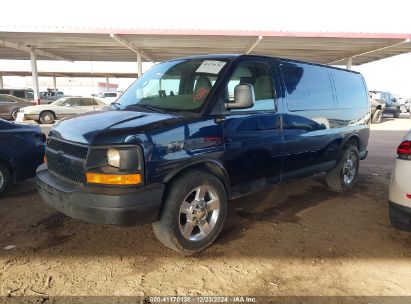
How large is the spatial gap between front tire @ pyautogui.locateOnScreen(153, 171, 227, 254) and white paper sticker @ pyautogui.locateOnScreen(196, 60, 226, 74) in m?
1.19

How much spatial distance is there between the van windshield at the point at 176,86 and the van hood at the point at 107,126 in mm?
330

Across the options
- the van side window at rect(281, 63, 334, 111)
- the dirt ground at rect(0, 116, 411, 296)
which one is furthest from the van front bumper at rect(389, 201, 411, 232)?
the van side window at rect(281, 63, 334, 111)

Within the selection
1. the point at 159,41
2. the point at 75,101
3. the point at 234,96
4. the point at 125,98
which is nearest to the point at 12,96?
the point at 75,101

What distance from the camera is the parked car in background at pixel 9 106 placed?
18.6 metres

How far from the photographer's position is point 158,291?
Answer: 9.28ft

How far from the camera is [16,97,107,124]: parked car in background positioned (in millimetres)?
16875

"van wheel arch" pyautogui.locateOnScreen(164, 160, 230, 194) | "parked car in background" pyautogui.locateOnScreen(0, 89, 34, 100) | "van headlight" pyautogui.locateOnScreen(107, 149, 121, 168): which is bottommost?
"van wheel arch" pyautogui.locateOnScreen(164, 160, 230, 194)

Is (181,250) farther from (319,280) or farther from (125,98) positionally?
(125,98)

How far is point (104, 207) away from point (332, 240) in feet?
8.23

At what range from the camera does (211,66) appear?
3.86 metres

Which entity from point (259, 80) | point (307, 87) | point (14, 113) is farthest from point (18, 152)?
point (14, 113)

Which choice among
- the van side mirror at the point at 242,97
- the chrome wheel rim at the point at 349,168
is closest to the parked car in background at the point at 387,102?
the chrome wheel rim at the point at 349,168

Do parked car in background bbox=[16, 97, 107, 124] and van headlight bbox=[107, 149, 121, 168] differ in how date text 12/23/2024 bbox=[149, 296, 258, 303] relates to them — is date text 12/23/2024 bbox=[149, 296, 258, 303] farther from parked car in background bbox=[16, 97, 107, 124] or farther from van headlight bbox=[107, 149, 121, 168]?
parked car in background bbox=[16, 97, 107, 124]

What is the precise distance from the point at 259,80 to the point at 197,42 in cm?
1593
